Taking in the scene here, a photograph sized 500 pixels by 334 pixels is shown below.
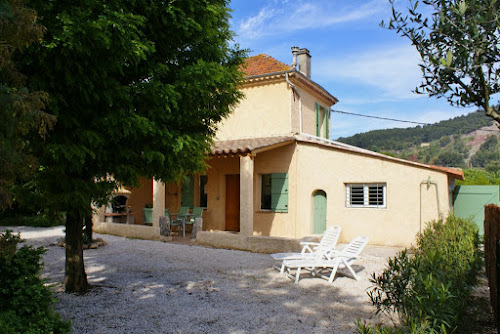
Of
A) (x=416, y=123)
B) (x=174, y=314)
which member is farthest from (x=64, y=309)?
(x=416, y=123)

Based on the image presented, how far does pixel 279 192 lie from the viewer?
14.0 m

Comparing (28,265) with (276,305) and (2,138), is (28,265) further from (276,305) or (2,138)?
(276,305)

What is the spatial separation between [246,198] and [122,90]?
7137 millimetres

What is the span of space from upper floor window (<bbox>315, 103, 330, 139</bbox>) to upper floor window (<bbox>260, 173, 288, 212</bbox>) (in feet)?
12.2

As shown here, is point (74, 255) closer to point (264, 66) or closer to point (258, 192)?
point (258, 192)

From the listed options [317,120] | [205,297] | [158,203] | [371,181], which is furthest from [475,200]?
[158,203]

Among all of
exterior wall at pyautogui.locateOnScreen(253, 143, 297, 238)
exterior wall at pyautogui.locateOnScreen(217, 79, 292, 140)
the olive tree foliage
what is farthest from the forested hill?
the olive tree foliage

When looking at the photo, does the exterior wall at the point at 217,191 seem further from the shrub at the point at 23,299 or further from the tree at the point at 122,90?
the shrub at the point at 23,299

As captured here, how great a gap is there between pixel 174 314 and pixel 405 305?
11.4ft

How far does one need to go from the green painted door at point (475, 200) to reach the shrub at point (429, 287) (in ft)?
25.0

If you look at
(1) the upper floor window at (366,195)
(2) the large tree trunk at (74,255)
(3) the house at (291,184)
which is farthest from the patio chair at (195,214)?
(2) the large tree trunk at (74,255)

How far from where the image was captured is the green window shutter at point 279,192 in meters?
13.9

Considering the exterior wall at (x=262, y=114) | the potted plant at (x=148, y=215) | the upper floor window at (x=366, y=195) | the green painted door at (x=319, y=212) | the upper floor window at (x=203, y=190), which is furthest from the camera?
the potted plant at (x=148, y=215)

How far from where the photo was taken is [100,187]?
5.92 m
